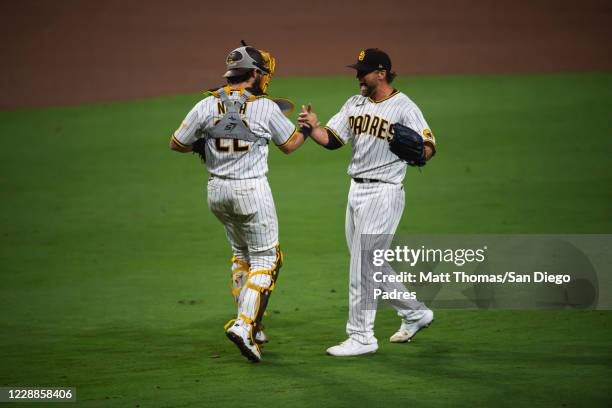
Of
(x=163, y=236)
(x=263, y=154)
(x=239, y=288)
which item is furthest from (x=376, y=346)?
(x=163, y=236)

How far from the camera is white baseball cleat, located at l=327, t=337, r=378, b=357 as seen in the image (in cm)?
621

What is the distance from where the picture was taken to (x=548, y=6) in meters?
22.6

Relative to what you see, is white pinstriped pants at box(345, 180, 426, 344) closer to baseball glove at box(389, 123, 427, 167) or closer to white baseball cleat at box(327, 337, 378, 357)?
white baseball cleat at box(327, 337, 378, 357)

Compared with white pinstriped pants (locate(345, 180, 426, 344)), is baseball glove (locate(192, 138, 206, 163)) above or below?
above

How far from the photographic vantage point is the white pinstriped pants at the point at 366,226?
20.5 ft

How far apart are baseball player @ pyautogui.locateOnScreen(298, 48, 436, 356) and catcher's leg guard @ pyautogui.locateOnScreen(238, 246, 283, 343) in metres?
0.53

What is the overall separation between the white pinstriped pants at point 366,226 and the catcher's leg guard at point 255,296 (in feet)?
1.82

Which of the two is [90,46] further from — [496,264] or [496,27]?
[496,264]

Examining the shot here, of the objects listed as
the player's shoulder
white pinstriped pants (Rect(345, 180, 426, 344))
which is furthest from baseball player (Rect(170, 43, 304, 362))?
the player's shoulder

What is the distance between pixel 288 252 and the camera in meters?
9.87

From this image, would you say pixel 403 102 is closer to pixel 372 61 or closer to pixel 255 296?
pixel 372 61

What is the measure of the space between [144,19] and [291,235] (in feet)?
45.8

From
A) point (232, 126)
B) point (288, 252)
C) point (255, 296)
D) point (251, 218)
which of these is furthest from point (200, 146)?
point (288, 252)

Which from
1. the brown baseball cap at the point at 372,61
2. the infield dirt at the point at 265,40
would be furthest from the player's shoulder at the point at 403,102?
the infield dirt at the point at 265,40
